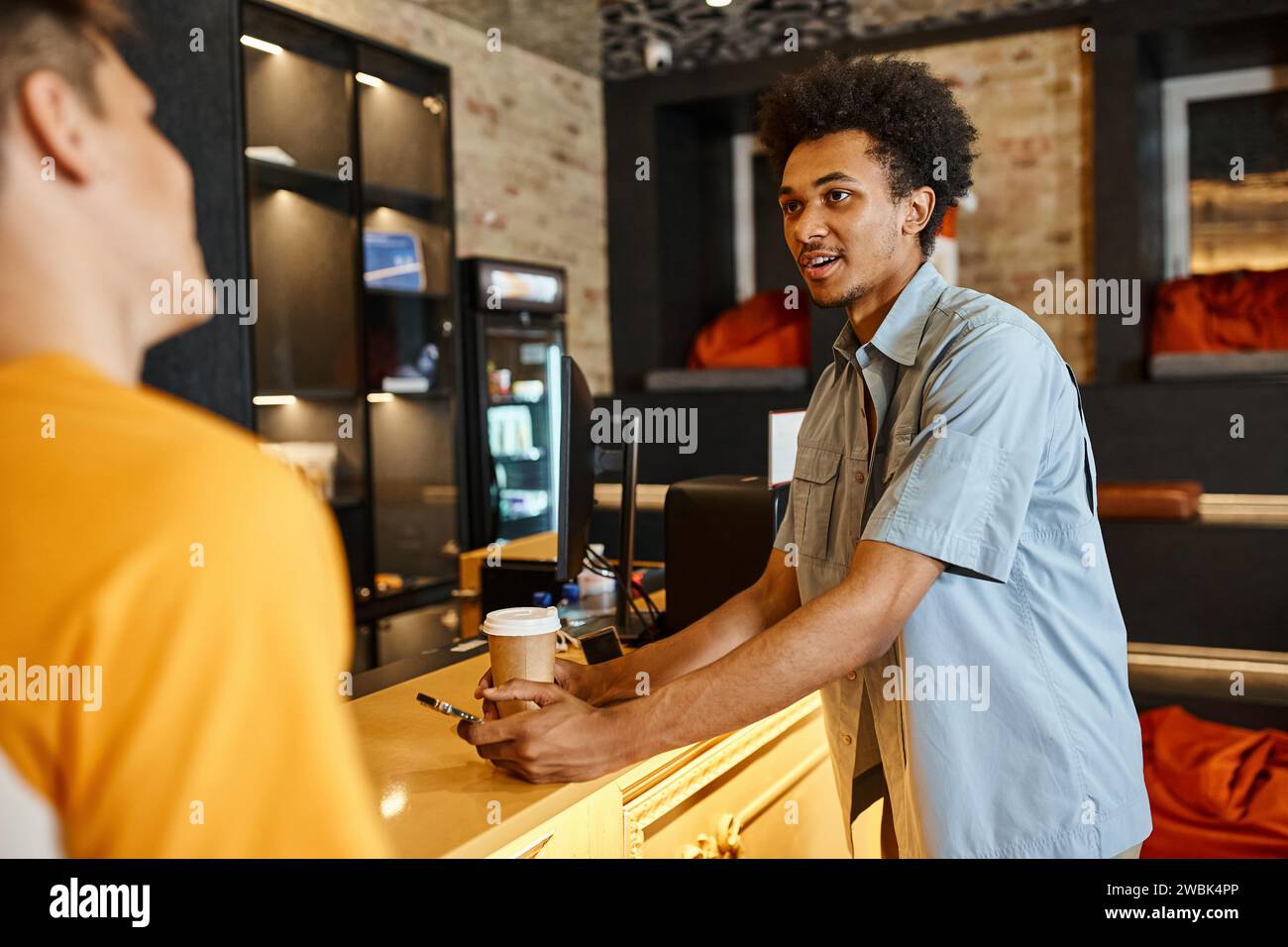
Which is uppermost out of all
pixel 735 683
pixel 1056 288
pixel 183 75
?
pixel 1056 288

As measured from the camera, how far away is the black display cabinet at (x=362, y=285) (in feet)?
12.5

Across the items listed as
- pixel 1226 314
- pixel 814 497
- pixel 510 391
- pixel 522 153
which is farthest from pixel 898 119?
pixel 522 153

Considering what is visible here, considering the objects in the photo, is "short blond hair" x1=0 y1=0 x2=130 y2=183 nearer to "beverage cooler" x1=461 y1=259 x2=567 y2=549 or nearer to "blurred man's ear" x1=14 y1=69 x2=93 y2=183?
"blurred man's ear" x1=14 y1=69 x2=93 y2=183

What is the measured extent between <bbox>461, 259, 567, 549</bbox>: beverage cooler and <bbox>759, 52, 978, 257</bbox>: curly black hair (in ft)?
10.1

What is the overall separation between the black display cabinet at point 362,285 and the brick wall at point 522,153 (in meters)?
0.33

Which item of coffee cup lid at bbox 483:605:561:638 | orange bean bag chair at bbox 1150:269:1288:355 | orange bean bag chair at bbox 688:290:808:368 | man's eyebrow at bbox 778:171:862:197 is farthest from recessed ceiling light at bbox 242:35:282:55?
orange bean bag chair at bbox 1150:269:1288:355

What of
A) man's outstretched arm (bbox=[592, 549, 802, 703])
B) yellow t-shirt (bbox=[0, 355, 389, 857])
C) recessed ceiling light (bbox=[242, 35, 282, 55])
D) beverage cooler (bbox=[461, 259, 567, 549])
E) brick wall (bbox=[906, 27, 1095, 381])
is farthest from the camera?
brick wall (bbox=[906, 27, 1095, 381])

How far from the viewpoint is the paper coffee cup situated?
121 centimetres

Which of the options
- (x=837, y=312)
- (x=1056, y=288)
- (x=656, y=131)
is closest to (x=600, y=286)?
(x=656, y=131)

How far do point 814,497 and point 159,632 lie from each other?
984mm
